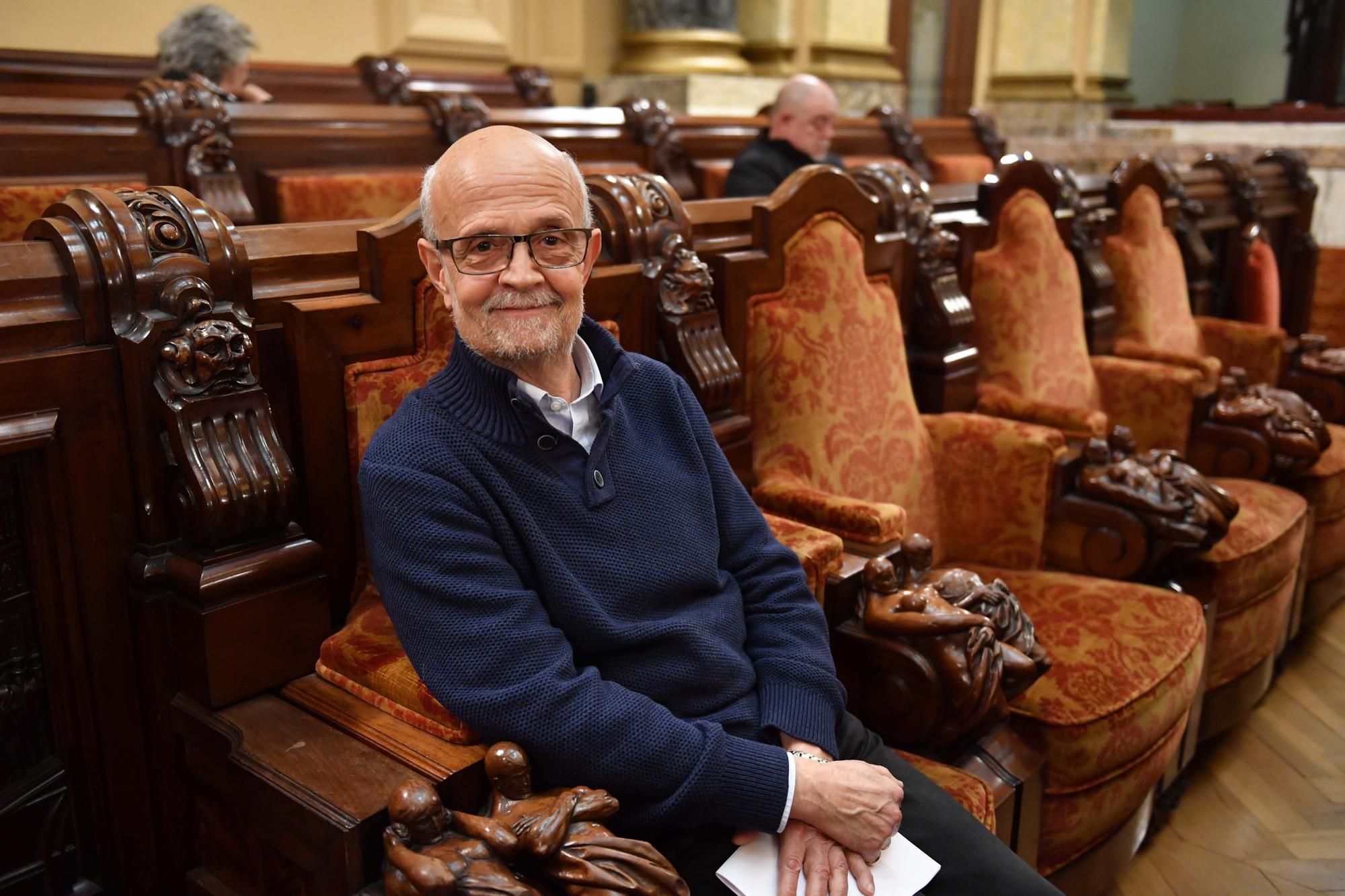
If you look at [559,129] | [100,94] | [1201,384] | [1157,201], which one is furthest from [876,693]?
[100,94]

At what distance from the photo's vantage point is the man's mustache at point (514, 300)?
1.15 m

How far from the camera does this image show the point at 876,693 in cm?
155

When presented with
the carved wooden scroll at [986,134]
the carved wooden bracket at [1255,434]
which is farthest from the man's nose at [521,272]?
the carved wooden scroll at [986,134]

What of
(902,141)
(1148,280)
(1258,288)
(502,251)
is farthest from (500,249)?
(902,141)

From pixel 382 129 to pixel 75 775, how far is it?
2445mm

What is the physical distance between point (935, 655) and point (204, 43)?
304 cm

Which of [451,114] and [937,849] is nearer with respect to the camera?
[937,849]

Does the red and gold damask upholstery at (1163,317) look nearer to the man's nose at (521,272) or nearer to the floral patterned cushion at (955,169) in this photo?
the floral patterned cushion at (955,169)

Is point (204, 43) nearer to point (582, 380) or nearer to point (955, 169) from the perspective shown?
point (582, 380)

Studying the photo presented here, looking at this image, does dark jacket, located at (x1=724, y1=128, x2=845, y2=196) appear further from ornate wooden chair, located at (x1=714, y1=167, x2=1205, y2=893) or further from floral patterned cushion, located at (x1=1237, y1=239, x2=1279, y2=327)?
floral patterned cushion, located at (x1=1237, y1=239, x2=1279, y2=327)

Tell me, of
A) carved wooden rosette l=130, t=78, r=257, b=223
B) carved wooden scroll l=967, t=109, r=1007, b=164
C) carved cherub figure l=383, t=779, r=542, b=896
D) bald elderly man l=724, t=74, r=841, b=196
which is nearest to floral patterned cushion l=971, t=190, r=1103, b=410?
bald elderly man l=724, t=74, r=841, b=196

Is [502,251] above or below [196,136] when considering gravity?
below

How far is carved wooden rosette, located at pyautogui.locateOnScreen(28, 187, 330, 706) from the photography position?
3.75 ft

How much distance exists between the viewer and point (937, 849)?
125 cm
